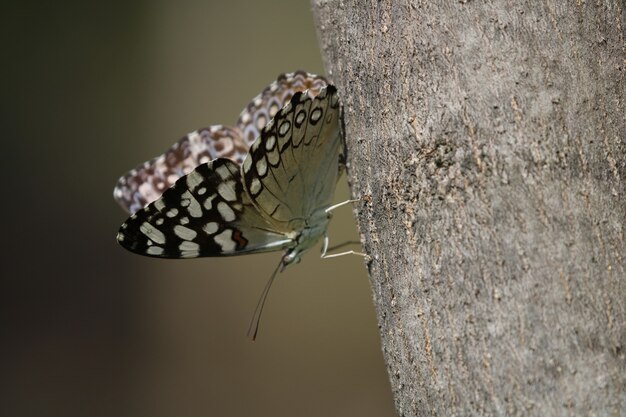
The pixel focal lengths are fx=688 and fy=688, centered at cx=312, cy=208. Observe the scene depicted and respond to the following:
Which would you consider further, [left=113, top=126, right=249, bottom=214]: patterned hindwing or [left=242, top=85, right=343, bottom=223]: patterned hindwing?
[left=113, top=126, right=249, bottom=214]: patterned hindwing

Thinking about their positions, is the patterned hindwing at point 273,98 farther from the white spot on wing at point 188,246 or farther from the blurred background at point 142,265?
the blurred background at point 142,265

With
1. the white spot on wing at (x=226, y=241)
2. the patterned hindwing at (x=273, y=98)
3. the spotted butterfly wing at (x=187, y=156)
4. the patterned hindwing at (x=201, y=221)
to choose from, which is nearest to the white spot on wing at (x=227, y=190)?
the patterned hindwing at (x=201, y=221)

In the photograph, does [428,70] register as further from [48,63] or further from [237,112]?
[48,63]

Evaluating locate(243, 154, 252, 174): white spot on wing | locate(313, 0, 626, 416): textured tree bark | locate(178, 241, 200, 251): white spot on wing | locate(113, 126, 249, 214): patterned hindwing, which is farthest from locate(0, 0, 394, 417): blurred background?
locate(313, 0, 626, 416): textured tree bark

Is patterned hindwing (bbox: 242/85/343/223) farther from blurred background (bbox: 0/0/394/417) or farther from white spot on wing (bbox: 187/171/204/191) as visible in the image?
blurred background (bbox: 0/0/394/417)

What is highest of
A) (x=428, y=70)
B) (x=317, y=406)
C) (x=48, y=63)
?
(x=48, y=63)

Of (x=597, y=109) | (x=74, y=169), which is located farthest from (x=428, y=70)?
(x=74, y=169)
